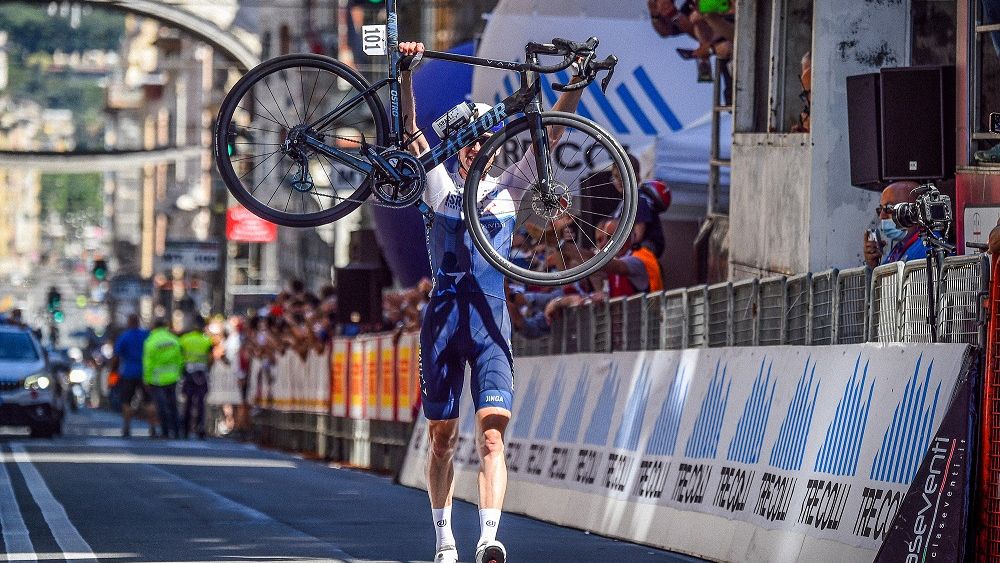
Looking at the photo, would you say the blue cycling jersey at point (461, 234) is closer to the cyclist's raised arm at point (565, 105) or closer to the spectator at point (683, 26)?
the cyclist's raised arm at point (565, 105)

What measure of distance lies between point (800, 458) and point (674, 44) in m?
11.3

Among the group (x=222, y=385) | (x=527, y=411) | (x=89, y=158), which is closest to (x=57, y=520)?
(x=527, y=411)

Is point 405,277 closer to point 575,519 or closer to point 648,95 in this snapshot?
point 648,95

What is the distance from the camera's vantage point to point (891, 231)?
12047 millimetres

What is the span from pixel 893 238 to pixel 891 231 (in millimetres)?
76

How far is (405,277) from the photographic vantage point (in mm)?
28938

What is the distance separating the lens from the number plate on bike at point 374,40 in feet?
33.7

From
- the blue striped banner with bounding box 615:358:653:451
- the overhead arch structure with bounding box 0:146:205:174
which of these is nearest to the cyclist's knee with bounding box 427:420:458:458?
the blue striped banner with bounding box 615:358:653:451

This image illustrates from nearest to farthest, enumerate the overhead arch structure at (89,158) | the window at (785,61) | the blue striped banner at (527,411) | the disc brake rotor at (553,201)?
the disc brake rotor at (553,201) → the blue striped banner at (527,411) → the window at (785,61) → the overhead arch structure at (89,158)

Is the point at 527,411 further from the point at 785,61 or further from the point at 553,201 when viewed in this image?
the point at 553,201

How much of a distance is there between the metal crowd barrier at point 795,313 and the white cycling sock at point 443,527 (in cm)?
217

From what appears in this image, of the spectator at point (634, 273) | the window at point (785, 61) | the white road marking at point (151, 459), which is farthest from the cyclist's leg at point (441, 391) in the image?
the white road marking at point (151, 459)

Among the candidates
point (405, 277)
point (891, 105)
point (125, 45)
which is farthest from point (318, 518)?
point (125, 45)

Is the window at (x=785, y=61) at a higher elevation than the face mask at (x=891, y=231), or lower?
higher
